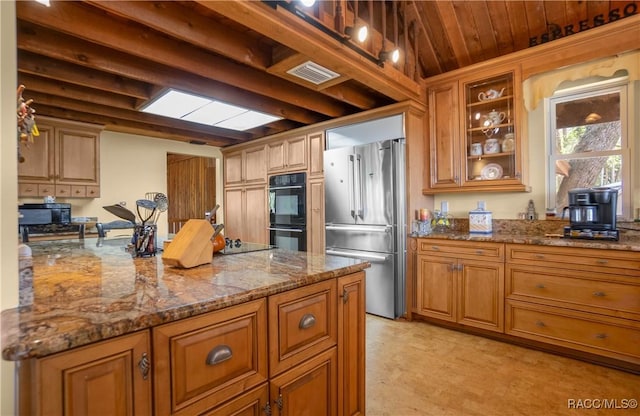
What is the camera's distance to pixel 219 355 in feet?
3.26

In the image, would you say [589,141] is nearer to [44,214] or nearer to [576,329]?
[576,329]

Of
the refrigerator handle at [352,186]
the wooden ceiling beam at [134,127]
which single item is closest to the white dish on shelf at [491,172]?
the refrigerator handle at [352,186]

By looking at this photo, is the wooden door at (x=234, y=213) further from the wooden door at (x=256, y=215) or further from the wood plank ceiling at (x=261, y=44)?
the wood plank ceiling at (x=261, y=44)

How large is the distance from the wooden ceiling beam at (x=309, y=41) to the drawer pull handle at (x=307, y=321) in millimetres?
1570

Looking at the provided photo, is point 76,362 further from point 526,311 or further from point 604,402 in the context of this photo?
point 526,311

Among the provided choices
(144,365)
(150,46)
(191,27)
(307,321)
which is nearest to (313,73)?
(191,27)

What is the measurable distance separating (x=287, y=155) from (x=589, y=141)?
325cm

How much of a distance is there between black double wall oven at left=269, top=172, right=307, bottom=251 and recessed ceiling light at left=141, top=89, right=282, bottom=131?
0.84 m

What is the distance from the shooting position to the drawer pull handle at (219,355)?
0.98 metres

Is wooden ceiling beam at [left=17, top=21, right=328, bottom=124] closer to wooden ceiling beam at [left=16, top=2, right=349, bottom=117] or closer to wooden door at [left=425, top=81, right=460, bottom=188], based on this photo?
wooden ceiling beam at [left=16, top=2, right=349, bottom=117]

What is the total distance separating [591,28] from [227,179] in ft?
16.2

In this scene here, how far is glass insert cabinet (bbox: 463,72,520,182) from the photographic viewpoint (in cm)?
299

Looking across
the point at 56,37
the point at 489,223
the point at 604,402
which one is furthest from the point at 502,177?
the point at 56,37

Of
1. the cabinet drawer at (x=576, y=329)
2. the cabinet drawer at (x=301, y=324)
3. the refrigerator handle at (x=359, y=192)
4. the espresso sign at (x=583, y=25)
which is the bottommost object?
the cabinet drawer at (x=576, y=329)
